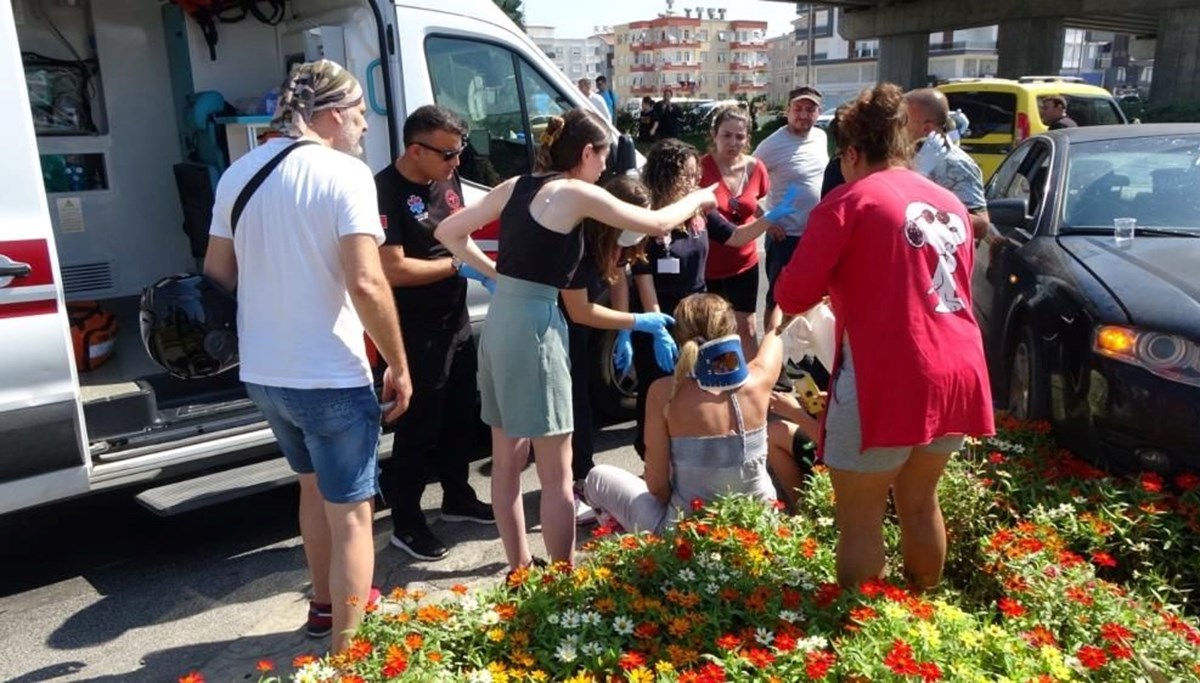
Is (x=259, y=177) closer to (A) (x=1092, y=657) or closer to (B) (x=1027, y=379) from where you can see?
(A) (x=1092, y=657)

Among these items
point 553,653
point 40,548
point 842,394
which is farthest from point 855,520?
point 40,548

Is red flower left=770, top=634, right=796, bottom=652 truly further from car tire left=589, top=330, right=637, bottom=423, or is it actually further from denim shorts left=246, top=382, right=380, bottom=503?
car tire left=589, top=330, right=637, bottom=423

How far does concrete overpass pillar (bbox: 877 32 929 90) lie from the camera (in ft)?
127

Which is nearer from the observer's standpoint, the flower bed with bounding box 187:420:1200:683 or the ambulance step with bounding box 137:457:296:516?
the flower bed with bounding box 187:420:1200:683

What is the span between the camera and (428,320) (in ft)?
13.4

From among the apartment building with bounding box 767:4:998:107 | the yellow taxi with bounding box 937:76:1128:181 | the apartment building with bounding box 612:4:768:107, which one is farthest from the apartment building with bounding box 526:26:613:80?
the yellow taxi with bounding box 937:76:1128:181

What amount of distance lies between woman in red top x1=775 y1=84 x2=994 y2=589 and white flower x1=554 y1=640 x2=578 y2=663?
870 millimetres

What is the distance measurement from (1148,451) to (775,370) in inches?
56.9

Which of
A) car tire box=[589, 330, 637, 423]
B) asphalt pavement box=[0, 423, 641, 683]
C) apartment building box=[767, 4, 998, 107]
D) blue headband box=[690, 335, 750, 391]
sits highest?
apartment building box=[767, 4, 998, 107]

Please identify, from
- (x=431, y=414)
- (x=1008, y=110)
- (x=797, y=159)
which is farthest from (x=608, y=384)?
(x=1008, y=110)

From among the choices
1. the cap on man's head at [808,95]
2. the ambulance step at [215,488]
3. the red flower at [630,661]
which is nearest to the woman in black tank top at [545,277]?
the red flower at [630,661]

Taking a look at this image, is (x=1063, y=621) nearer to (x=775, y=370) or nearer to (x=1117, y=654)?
(x=1117, y=654)

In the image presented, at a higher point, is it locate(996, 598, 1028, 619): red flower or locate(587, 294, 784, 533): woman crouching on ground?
locate(587, 294, 784, 533): woman crouching on ground

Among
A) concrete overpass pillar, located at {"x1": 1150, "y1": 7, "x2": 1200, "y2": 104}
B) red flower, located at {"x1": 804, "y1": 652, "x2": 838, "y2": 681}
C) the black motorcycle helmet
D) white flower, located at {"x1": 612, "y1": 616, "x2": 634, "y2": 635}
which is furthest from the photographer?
concrete overpass pillar, located at {"x1": 1150, "y1": 7, "x2": 1200, "y2": 104}
